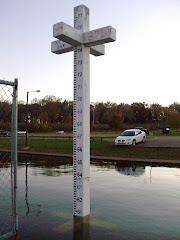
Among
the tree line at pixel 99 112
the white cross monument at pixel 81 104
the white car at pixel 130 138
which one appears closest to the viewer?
the white cross monument at pixel 81 104

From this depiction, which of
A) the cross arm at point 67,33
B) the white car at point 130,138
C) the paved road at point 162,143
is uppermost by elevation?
the cross arm at point 67,33

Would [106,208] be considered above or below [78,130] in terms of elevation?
below

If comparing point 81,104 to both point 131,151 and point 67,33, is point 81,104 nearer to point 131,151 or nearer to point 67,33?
point 67,33

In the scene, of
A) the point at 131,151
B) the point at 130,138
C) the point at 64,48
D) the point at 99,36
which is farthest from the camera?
the point at 130,138

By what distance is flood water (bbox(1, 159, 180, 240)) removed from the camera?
17.3 ft

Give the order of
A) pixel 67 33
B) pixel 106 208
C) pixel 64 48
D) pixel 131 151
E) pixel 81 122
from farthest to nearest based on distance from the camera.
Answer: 1. pixel 131 151
2. pixel 106 208
3. pixel 64 48
4. pixel 81 122
5. pixel 67 33

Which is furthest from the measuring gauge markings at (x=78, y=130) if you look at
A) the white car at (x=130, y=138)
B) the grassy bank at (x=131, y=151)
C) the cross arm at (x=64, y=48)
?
the white car at (x=130, y=138)

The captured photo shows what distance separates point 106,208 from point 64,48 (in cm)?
439

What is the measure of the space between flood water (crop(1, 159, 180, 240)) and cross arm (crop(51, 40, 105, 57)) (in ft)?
13.6

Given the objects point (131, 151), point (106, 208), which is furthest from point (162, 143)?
point (106, 208)

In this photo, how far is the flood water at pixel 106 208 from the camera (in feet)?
17.3

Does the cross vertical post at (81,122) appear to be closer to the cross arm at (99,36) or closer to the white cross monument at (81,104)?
the white cross monument at (81,104)

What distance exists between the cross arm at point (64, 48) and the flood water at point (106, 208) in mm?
4147

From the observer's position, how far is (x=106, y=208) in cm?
705
